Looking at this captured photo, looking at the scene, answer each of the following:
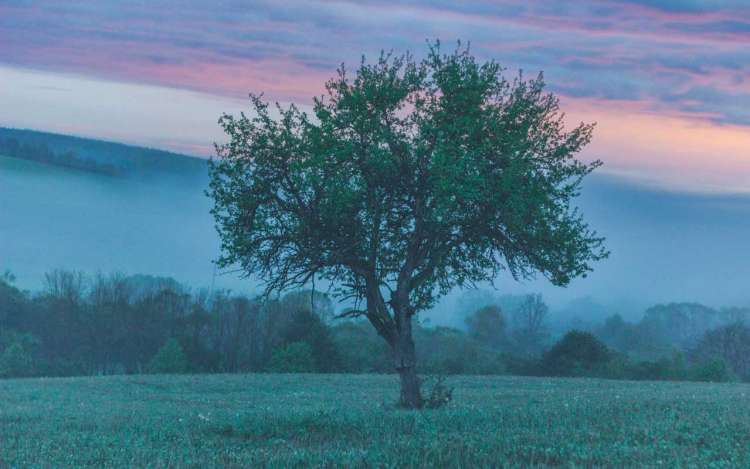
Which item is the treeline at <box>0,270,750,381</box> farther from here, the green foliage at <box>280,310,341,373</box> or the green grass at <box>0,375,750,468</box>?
the green grass at <box>0,375,750,468</box>

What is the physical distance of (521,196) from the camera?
23.0m

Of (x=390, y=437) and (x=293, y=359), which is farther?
(x=293, y=359)

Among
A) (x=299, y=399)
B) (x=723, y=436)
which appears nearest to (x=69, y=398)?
(x=299, y=399)

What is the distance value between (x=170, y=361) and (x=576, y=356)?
37.9 m

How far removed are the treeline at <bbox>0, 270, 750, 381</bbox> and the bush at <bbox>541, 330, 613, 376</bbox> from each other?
97 mm

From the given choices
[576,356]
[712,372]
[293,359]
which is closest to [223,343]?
[293,359]

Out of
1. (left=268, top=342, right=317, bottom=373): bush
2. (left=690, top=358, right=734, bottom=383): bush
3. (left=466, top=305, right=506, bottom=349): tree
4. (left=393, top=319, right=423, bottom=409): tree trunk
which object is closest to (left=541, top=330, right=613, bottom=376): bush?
(left=690, top=358, right=734, bottom=383): bush

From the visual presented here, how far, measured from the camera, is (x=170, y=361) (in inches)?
2667

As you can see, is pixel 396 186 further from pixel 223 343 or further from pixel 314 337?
pixel 223 343

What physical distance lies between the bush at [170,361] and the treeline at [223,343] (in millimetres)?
88

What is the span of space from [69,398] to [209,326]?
2027 inches

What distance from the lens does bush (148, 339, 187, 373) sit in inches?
2665

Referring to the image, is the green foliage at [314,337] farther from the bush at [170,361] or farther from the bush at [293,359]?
the bush at [170,361]

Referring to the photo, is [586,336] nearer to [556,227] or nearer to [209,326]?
[209,326]
